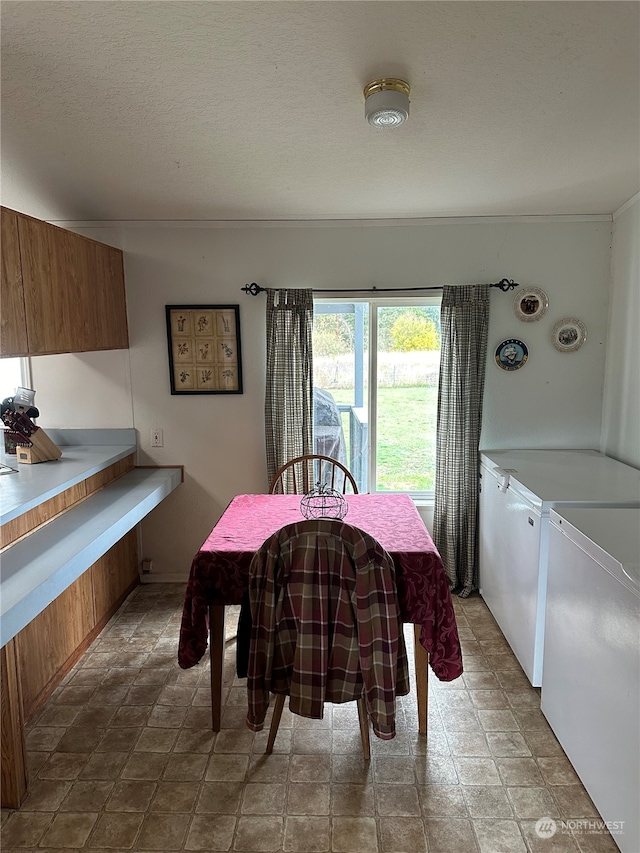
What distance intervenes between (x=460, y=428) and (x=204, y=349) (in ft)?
5.34

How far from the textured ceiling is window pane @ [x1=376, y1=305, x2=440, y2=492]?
0.74 m

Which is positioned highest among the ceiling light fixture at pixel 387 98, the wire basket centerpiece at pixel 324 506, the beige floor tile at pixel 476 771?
the ceiling light fixture at pixel 387 98

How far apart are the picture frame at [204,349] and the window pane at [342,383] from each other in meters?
0.51

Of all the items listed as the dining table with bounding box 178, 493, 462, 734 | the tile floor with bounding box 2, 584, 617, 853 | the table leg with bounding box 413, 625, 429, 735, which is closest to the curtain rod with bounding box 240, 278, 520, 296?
the dining table with bounding box 178, 493, 462, 734

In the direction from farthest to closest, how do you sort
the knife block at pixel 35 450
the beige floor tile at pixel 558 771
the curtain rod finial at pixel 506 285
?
the curtain rod finial at pixel 506 285, the knife block at pixel 35 450, the beige floor tile at pixel 558 771

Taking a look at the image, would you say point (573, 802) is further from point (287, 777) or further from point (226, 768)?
point (226, 768)

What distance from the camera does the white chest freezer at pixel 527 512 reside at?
8.11 feet

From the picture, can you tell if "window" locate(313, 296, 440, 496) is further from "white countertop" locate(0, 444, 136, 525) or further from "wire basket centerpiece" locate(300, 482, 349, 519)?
"white countertop" locate(0, 444, 136, 525)

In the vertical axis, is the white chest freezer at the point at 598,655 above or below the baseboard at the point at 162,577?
above

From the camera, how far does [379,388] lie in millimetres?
3682

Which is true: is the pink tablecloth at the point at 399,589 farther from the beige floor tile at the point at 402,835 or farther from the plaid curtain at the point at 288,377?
the plaid curtain at the point at 288,377

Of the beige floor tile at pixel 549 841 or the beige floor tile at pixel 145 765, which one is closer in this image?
the beige floor tile at pixel 549 841

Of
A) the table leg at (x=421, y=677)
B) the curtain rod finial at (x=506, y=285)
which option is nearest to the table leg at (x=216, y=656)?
the table leg at (x=421, y=677)

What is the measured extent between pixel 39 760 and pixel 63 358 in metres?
2.22
